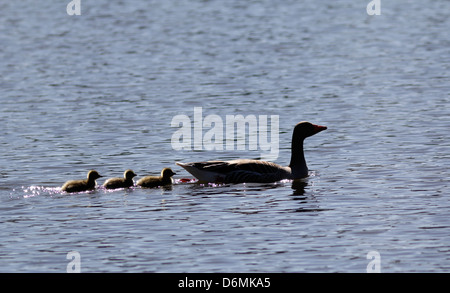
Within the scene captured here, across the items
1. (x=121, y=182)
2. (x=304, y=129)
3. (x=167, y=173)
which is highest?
(x=304, y=129)

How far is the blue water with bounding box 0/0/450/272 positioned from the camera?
1623 centimetres

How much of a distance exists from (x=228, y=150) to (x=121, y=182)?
4859mm

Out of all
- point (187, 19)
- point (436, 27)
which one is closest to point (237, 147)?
point (436, 27)

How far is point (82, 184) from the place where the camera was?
819 inches

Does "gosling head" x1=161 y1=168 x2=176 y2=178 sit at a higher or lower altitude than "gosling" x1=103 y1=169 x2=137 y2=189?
higher

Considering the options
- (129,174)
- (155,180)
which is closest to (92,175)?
(129,174)

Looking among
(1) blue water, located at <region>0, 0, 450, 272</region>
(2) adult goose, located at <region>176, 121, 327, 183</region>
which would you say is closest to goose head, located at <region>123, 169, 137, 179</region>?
(1) blue water, located at <region>0, 0, 450, 272</region>

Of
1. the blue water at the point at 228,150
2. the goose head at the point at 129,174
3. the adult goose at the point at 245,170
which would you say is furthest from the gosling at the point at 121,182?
the adult goose at the point at 245,170

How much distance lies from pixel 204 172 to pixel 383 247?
6.75 m

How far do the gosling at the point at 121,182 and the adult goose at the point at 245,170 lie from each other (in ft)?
3.71

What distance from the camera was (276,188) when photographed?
21.9 m

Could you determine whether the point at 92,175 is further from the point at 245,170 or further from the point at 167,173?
the point at 245,170

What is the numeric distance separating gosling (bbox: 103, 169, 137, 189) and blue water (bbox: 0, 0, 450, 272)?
0.26m

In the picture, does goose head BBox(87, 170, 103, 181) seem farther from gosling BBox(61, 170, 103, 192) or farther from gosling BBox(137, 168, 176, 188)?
gosling BBox(137, 168, 176, 188)
